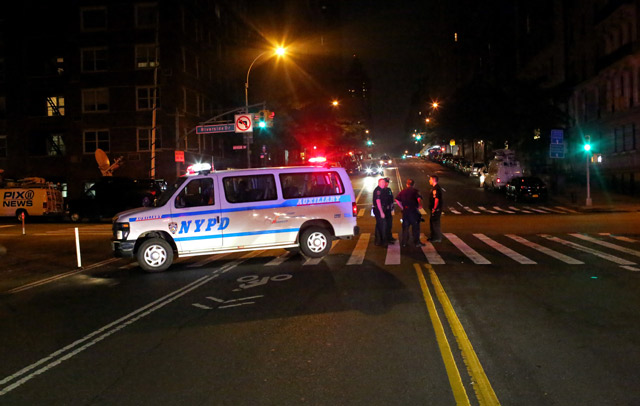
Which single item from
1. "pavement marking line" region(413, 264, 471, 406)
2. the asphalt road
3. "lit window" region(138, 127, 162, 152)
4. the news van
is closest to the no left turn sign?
the news van

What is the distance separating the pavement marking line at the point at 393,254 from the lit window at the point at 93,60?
36.1m

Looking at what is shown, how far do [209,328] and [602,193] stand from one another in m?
35.7

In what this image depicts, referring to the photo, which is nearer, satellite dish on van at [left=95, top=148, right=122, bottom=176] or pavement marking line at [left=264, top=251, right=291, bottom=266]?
pavement marking line at [left=264, top=251, right=291, bottom=266]

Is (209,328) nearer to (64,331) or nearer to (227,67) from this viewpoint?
(64,331)

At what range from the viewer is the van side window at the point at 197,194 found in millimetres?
Answer: 12072

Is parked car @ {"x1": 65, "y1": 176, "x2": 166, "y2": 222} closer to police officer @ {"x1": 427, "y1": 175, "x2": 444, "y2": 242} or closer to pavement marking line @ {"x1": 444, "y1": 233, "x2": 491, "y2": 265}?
pavement marking line @ {"x1": 444, "y1": 233, "x2": 491, "y2": 265}

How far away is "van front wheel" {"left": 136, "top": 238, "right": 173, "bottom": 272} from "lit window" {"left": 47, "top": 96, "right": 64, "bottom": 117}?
125 feet

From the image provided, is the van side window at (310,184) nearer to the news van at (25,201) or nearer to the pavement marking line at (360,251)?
the pavement marking line at (360,251)

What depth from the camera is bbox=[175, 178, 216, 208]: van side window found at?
1207 cm

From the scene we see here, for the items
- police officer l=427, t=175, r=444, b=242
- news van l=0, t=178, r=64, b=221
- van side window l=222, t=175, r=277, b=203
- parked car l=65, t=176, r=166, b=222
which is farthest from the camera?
news van l=0, t=178, r=64, b=221

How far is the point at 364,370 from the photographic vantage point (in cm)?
554

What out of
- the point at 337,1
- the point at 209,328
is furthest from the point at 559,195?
the point at 337,1

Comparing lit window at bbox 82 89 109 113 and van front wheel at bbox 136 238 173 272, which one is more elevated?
lit window at bbox 82 89 109 113

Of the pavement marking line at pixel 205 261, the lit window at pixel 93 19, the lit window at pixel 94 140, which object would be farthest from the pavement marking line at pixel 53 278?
the lit window at pixel 93 19
